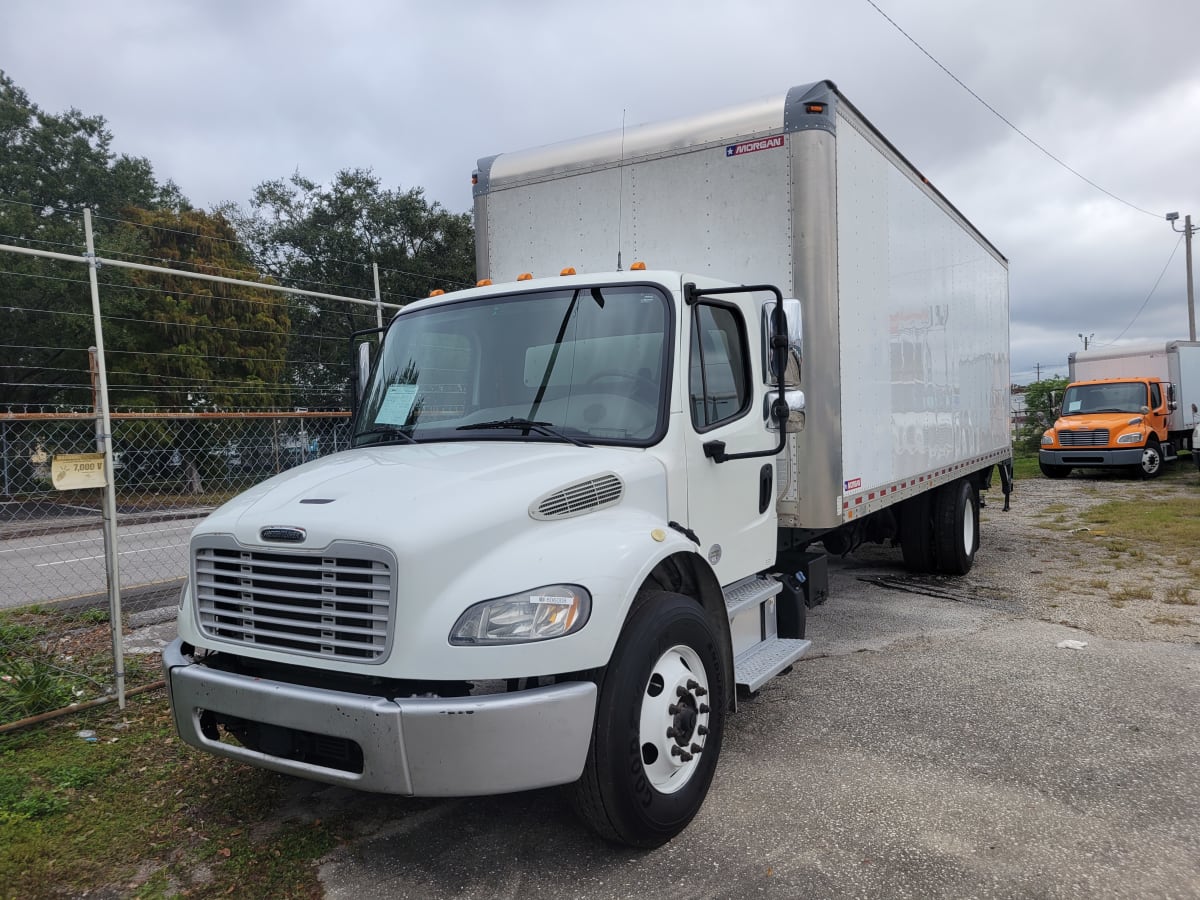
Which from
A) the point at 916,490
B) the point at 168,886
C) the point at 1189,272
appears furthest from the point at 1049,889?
the point at 1189,272

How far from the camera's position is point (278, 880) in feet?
10.4

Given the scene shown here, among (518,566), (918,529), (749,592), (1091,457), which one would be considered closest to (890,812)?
(749,592)

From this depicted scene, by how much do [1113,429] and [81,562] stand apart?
21440 millimetres

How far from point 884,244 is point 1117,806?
12.6ft

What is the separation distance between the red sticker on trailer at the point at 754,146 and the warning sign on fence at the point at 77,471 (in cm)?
417

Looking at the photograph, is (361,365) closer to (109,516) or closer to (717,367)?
(109,516)

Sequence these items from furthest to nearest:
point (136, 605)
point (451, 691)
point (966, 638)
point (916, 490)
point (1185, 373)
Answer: point (1185, 373) → point (136, 605) → point (916, 490) → point (966, 638) → point (451, 691)

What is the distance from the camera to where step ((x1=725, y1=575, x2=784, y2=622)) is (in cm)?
429

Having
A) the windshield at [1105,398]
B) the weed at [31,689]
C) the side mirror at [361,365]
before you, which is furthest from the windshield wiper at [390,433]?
the windshield at [1105,398]

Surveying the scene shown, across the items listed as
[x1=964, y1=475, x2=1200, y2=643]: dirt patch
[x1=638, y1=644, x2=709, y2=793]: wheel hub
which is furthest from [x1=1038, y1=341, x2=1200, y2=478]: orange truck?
[x1=638, y1=644, x2=709, y2=793]: wheel hub

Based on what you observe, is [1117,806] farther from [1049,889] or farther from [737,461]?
[737,461]

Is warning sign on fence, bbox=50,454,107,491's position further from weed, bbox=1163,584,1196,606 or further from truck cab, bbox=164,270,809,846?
weed, bbox=1163,584,1196,606

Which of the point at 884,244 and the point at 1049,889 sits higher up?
the point at 884,244

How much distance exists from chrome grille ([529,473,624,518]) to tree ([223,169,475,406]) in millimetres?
24555
